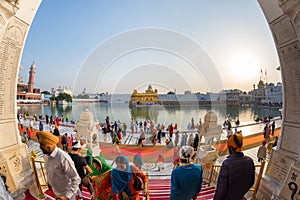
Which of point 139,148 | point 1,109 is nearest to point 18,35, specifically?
point 1,109

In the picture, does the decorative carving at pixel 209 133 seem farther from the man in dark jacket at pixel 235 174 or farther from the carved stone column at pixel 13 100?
the carved stone column at pixel 13 100

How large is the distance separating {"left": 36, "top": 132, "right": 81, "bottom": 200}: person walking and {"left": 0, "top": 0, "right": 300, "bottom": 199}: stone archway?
164 cm

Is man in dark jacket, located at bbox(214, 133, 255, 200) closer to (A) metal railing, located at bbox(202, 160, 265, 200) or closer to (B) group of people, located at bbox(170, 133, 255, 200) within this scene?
(B) group of people, located at bbox(170, 133, 255, 200)

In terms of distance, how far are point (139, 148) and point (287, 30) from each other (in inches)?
271

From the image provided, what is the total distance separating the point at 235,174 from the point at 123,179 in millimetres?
1205

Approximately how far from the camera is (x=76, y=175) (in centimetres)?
193

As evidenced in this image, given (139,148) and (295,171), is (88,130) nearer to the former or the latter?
(139,148)

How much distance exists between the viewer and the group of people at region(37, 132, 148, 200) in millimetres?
1899

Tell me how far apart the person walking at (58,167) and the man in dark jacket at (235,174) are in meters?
1.59

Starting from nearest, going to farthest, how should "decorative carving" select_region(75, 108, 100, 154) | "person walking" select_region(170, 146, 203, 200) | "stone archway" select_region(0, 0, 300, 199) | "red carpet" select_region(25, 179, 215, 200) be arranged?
"person walking" select_region(170, 146, 203, 200) → "stone archway" select_region(0, 0, 300, 199) → "red carpet" select_region(25, 179, 215, 200) → "decorative carving" select_region(75, 108, 100, 154)

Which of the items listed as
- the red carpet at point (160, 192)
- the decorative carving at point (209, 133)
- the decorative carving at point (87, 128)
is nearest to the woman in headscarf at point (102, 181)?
the red carpet at point (160, 192)

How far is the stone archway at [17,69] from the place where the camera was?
2664 mm

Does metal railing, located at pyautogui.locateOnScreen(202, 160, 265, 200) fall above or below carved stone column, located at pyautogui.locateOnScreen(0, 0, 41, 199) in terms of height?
below

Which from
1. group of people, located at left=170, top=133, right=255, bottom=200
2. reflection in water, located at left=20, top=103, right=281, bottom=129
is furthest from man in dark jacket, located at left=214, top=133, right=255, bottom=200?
reflection in water, located at left=20, top=103, right=281, bottom=129
